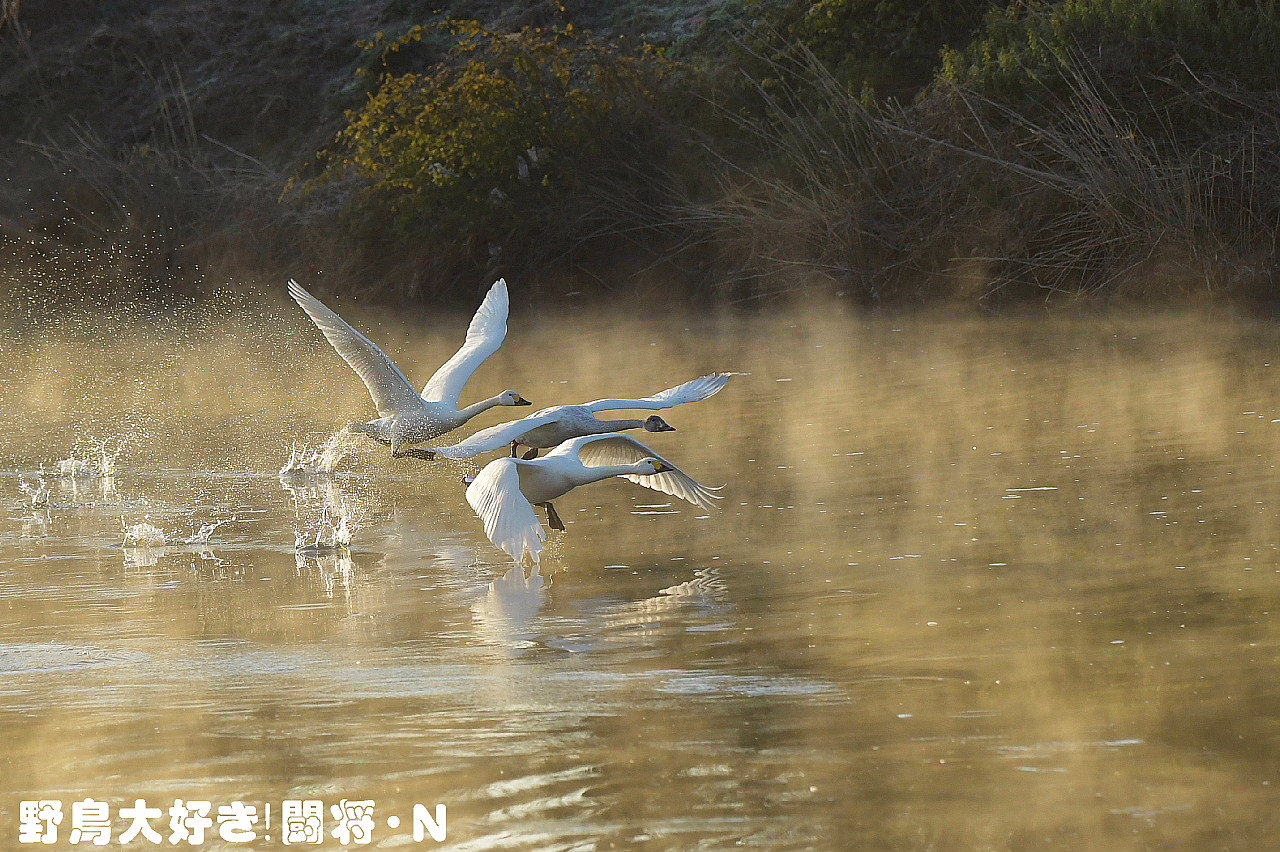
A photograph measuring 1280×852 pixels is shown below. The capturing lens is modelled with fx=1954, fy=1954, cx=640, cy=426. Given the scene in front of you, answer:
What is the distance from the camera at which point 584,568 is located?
8367 mm

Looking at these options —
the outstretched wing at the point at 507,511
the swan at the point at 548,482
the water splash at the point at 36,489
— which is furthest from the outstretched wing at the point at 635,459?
the water splash at the point at 36,489

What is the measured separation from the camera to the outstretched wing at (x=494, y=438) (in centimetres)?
934

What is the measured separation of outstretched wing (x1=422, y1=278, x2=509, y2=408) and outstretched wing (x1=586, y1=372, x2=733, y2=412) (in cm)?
141

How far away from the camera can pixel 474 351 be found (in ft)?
39.9

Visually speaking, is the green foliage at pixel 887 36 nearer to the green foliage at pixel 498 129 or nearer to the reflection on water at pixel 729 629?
the green foliage at pixel 498 129

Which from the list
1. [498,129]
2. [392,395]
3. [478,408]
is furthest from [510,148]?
[392,395]

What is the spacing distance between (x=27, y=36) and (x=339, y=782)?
33398 millimetres

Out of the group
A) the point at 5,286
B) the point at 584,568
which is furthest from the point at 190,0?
the point at 584,568

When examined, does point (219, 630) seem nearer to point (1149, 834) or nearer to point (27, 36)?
point (1149, 834)

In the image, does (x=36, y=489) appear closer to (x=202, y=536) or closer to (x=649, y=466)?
(x=202, y=536)

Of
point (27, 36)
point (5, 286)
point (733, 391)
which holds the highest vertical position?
point (27, 36)

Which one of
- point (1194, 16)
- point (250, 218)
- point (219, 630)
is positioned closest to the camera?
point (219, 630)

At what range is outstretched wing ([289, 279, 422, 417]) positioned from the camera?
35.4 ft

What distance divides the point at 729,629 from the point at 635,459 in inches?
124
